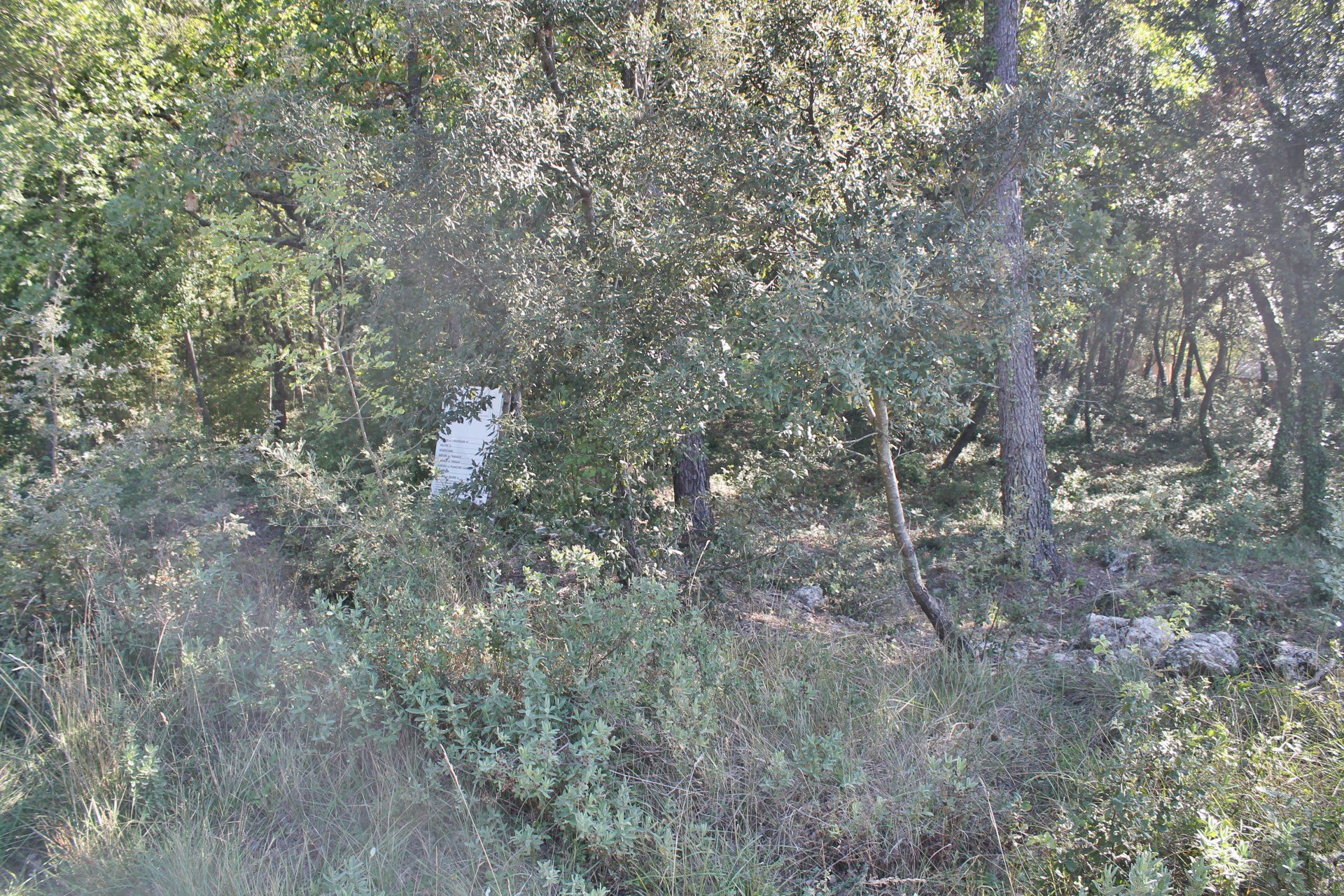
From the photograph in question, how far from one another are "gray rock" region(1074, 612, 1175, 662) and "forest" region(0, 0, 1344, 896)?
51mm

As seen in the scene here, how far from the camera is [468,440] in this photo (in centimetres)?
829

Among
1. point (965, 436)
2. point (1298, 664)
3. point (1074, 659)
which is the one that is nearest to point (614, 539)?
point (1074, 659)

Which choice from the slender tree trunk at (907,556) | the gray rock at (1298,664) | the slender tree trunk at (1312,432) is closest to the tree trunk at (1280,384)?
the slender tree trunk at (1312,432)

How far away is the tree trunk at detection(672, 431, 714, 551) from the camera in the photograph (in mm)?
6285

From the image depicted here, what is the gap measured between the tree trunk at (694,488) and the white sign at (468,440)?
1469mm

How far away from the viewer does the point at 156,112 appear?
10.2 meters

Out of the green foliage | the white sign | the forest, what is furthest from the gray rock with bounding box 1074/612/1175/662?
the white sign

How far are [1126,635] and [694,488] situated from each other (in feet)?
13.3

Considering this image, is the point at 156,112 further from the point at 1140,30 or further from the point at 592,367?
the point at 1140,30

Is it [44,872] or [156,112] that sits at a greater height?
[156,112]

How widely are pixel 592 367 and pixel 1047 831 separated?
141 inches

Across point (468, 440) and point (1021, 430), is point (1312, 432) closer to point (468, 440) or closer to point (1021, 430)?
point (1021, 430)

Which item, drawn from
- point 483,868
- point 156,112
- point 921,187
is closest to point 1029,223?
point 921,187

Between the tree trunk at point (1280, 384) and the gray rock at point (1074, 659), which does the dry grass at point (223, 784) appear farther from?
the tree trunk at point (1280, 384)
